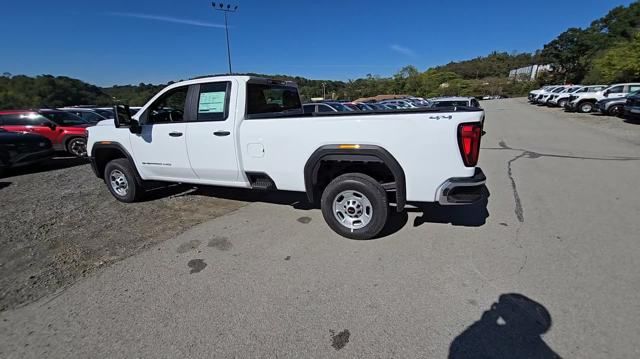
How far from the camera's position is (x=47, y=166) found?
29.4ft

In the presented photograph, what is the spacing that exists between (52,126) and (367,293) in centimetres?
1154

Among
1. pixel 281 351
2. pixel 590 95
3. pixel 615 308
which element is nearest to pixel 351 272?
pixel 281 351

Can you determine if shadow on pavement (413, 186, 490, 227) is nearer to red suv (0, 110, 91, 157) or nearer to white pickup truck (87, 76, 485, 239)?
white pickup truck (87, 76, 485, 239)

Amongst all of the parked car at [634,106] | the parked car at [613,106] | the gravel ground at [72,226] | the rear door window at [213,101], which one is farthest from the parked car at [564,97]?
the gravel ground at [72,226]

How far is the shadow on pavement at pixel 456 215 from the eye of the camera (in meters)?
4.13

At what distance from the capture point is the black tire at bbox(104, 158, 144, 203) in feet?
16.5

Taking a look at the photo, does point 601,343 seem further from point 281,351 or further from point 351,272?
point 281,351

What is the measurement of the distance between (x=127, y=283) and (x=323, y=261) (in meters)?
2.03

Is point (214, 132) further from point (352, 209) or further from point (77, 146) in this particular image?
point (77, 146)

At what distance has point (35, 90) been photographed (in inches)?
1465

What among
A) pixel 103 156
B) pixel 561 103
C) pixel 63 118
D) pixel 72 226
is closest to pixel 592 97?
pixel 561 103

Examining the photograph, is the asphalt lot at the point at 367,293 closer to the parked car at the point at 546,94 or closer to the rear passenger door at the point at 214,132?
the rear passenger door at the point at 214,132

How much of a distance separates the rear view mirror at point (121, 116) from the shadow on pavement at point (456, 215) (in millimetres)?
4661

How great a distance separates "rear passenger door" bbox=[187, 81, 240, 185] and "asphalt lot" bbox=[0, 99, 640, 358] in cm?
84
